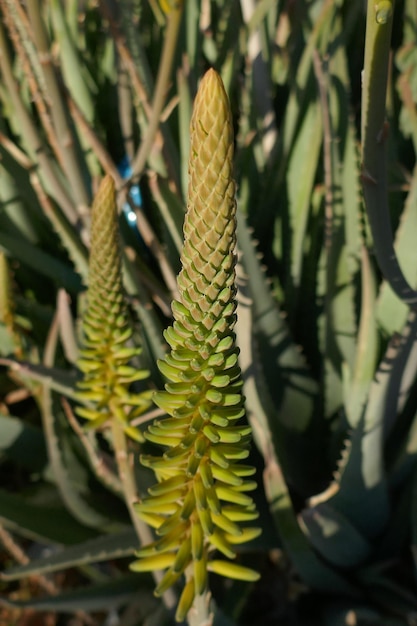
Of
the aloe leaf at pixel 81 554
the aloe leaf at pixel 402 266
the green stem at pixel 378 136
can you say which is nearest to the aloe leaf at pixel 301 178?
the aloe leaf at pixel 402 266

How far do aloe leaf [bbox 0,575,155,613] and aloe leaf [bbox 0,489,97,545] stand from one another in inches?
3.5

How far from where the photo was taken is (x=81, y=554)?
0.72 metres

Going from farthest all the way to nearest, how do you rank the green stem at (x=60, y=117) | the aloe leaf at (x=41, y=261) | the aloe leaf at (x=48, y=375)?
1. the aloe leaf at (x=41, y=261)
2. the green stem at (x=60, y=117)
3. the aloe leaf at (x=48, y=375)

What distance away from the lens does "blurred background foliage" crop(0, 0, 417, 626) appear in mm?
751

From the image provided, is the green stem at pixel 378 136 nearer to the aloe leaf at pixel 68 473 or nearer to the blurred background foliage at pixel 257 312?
the blurred background foliage at pixel 257 312

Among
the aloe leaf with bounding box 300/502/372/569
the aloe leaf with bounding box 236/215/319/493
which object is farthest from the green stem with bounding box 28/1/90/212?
the aloe leaf with bounding box 300/502/372/569

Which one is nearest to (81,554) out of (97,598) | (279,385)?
(97,598)

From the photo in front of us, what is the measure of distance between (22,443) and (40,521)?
117 millimetres

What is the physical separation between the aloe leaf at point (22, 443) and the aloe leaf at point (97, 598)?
213mm

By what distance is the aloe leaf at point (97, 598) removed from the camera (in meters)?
0.71

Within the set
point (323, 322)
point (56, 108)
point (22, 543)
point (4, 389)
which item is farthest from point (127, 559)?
point (56, 108)

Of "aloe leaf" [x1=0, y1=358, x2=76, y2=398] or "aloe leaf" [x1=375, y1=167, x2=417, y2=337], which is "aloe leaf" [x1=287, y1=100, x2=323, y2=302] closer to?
"aloe leaf" [x1=375, y1=167, x2=417, y2=337]

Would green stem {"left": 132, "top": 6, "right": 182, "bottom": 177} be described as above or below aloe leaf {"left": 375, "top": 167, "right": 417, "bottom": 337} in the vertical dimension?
above

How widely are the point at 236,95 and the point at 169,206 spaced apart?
48cm
